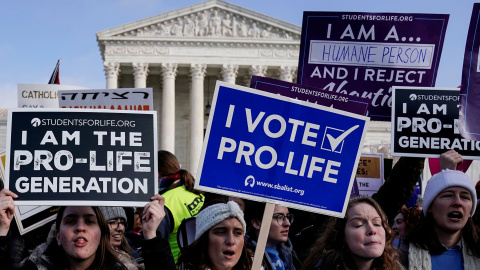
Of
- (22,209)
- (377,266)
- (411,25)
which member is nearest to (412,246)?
(377,266)

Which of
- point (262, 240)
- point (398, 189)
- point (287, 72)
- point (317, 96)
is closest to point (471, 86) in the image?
point (398, 189)

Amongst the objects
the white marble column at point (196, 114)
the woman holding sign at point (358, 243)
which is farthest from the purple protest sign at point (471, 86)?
the white marble column at point (196, 114)

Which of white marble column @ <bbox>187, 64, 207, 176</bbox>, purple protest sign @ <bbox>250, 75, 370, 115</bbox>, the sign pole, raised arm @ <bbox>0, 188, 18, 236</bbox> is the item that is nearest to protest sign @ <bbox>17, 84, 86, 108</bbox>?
purple protest sign @ <bbox>250, 75, 370, 115</bbox>

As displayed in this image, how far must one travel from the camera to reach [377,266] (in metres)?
4.42

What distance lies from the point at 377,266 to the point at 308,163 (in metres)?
0.76

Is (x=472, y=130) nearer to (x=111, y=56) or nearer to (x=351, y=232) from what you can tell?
(x=351, y=232)

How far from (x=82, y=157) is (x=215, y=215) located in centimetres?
90

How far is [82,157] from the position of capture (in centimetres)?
444

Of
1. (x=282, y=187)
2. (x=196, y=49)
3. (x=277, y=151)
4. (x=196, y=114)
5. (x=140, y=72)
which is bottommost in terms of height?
(x=196, y=114)

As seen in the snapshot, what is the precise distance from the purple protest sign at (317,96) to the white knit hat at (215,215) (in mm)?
1025

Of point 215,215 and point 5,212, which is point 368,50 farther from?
point 5,212

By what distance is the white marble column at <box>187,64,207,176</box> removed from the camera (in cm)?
5150

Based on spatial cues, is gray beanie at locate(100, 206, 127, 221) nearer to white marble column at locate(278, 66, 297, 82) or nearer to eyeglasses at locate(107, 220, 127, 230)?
eyeglasses at locate(107, 220, 127, 230)

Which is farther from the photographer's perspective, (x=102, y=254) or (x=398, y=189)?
(x=398, y=189)
